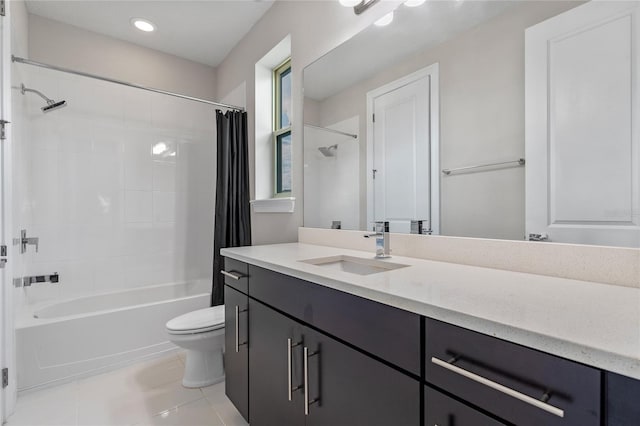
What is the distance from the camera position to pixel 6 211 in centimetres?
152

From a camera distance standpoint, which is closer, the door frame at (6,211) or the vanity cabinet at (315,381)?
the vanity cabinet at (315,381)

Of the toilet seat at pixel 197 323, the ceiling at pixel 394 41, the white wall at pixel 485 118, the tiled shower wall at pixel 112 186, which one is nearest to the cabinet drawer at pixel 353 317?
the white wall at pixel 485 118

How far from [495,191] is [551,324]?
0.68m

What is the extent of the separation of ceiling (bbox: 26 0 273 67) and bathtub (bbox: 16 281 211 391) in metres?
2.26

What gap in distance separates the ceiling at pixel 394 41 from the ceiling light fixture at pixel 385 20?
19mm

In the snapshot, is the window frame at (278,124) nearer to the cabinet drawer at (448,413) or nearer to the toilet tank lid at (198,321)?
the toilet tank lid at (198,321)

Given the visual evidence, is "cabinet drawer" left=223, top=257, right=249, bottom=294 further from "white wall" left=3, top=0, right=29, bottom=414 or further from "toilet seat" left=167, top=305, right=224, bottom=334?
"white wall" left=3, top=0, right=29, bottom=414

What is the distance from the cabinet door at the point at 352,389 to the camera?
740mm

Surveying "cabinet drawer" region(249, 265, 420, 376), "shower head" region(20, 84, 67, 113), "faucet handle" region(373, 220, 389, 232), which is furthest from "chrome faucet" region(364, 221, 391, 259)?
"shower head" region(20, 84, 67, 113)

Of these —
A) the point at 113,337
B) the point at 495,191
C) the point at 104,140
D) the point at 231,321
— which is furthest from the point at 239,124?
the point at 495,191

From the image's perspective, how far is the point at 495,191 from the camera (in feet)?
3.69

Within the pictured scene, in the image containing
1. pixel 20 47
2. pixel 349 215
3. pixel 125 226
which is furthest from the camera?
pixel 125 226

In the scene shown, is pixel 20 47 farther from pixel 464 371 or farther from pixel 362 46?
pixel 464 371

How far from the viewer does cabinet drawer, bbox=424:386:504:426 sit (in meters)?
0.59
